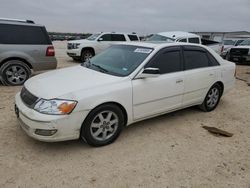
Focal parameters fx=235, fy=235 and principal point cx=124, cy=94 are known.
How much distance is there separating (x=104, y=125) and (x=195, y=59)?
2.44 meters

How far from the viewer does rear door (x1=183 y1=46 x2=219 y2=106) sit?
15.0 feet

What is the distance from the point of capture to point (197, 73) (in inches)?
Result: 184

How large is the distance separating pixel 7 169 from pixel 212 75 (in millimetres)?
4145

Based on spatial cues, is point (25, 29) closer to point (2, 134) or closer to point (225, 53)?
point (2, 134)

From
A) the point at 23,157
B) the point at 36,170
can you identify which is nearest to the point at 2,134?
the point at 23,157

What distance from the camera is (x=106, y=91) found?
11.2 ft

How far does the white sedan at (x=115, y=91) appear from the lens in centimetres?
318

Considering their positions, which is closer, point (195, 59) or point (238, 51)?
point (195, 59)

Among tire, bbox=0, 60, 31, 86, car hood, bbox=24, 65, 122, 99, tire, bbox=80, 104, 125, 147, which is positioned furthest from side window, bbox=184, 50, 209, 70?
tire, bbox=0, 60, 31, 86

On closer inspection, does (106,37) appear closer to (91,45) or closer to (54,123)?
(91,45)

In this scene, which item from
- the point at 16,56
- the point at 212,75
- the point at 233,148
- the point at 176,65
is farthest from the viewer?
the point at 16,56

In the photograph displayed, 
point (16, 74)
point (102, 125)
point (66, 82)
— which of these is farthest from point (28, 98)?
point (16, 74)

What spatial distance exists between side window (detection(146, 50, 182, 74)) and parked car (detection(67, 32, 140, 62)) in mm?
8474

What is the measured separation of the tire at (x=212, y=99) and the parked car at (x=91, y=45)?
811 centimetres
